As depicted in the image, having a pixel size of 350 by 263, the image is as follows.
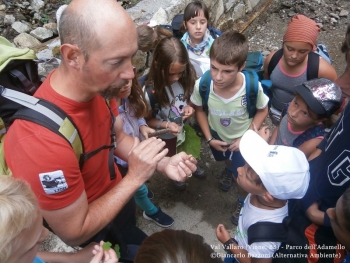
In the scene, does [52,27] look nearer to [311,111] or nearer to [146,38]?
[146,38]

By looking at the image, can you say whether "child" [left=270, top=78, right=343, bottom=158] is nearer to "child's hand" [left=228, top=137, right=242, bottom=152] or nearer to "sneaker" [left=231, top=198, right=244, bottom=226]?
"child's hand" [left=228, top=137, right=242, bottom=152]

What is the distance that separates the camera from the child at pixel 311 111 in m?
2.26

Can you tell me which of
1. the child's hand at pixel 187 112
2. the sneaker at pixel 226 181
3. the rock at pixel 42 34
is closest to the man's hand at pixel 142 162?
the child's hand at pixel 187 112

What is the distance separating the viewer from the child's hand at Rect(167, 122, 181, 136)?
282cm

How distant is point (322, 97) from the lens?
2273 millimetres

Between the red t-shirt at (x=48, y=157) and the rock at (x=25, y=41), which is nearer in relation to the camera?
the red t-shirt at (x=48, y=157)

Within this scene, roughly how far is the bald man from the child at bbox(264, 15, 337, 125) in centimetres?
179

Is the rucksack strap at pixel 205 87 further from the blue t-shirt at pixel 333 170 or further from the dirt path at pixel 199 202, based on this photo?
the blue t-shirt at pixel 333 170

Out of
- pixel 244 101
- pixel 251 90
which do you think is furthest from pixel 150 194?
pixel 251 90

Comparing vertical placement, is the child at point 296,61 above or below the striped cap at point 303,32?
below

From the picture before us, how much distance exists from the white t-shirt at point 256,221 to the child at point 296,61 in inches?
56.6

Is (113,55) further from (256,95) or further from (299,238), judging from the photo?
(256,95)

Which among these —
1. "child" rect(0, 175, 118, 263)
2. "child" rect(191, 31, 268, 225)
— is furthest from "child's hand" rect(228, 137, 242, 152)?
"child" rect(0, 175, 118, 263)

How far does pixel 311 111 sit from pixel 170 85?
1265mm
